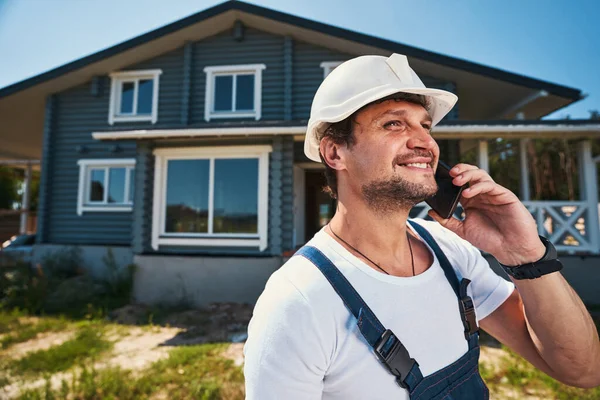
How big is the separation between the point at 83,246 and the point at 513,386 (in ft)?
34.8

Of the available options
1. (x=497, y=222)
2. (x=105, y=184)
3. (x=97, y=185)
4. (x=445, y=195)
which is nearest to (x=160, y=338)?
(x=445, y=195)

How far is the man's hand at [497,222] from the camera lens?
1.28 meters

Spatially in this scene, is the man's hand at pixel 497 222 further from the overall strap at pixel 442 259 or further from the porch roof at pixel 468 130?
the porch roof at pixel 468 130

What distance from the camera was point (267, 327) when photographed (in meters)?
0.98

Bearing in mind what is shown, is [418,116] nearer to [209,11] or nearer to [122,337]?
[122,337]

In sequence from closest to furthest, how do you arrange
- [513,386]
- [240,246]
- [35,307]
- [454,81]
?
[513,386], [35,307], [240,246], [454,81]

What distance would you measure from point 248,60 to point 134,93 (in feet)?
12.4

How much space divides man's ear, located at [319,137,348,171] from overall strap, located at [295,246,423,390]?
512 mm

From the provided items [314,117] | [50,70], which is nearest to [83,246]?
[50,70]

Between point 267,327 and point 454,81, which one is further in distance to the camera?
point 454,81

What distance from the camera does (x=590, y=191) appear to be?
6.82 m

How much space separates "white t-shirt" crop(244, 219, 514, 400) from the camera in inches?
37.3

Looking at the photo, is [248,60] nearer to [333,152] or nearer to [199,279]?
[199,279]

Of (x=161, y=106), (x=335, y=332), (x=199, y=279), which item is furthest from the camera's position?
(x=161, y=106)
